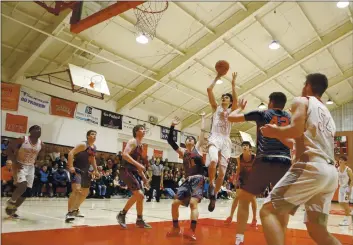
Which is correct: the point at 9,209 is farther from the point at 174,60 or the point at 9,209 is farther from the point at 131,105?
the point at 131,105

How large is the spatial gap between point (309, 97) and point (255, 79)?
15631 mm

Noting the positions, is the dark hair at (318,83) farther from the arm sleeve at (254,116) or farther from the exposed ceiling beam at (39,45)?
the exposed ceiling beam at (39,45)

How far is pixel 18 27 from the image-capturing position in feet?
37.7

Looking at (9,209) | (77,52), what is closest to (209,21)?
(77,52)

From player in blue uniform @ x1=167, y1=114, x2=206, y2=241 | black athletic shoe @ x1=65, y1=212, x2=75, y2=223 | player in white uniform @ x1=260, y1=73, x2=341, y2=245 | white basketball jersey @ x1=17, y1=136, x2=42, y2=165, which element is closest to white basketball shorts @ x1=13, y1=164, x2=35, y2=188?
white basketball jersey @ x1=17, y1=136, x2=42, y2=165

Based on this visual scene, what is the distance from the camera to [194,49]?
13992 mm

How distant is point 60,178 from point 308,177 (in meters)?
11.2

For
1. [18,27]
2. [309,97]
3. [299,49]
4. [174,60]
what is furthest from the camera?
[299,49]

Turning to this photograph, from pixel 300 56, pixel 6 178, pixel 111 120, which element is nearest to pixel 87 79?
pixel 111 120

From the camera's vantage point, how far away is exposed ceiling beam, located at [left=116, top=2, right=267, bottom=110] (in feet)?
40.9

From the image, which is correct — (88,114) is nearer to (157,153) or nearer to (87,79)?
(87,79)

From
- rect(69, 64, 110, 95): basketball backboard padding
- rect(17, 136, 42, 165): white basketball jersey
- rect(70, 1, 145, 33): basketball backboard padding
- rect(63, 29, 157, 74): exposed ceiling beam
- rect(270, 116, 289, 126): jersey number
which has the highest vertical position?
rect(63, 29, 157, 74): exposed ceiling beam

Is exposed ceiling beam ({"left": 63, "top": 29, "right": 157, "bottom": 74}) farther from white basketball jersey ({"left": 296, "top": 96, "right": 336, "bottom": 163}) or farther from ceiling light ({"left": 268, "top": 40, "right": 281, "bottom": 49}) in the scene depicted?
white basketball jersey ({"left": 296, "top": 96, "right": 336, "bottom": 163})

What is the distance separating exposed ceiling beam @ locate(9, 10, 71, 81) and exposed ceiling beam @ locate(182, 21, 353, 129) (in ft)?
34.4
